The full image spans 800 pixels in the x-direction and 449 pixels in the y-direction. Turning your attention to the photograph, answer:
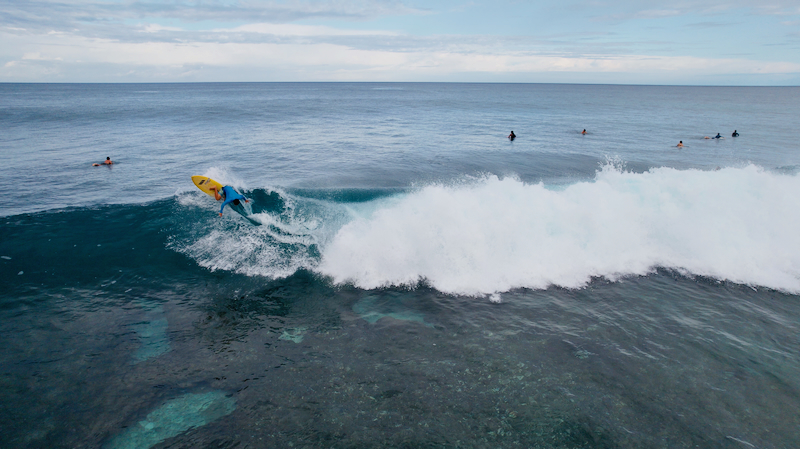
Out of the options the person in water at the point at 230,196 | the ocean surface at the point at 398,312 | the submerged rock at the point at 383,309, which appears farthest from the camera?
the person in water at the point at 230,196

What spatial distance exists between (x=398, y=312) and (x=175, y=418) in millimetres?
6824

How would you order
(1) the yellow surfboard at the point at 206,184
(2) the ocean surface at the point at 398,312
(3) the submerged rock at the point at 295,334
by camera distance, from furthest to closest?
(1) the yellow surfboard at the point at 206,184
(3) the submerged rock at the point at 295,334
(2) the ocean surface at the point at 398,312

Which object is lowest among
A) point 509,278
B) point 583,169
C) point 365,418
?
point 365,418

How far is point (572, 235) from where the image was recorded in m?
17.3

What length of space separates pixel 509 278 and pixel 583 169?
62.8 ft

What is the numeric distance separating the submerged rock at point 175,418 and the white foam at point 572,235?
20.7 ft

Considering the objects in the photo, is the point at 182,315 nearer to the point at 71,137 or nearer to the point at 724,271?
the point at 724,271

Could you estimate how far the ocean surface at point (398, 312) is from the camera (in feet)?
29.5

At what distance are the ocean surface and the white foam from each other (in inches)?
3.7

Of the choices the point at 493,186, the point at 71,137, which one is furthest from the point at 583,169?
the point at 71,137

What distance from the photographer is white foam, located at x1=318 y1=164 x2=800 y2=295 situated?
50.1 feet

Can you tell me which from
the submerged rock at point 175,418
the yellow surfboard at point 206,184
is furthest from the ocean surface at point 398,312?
the yellow surfboard at point 206,184

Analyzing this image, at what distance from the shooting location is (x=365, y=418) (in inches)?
355

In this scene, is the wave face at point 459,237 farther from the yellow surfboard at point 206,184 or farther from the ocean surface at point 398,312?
the yellow surfboard at point 206,184
